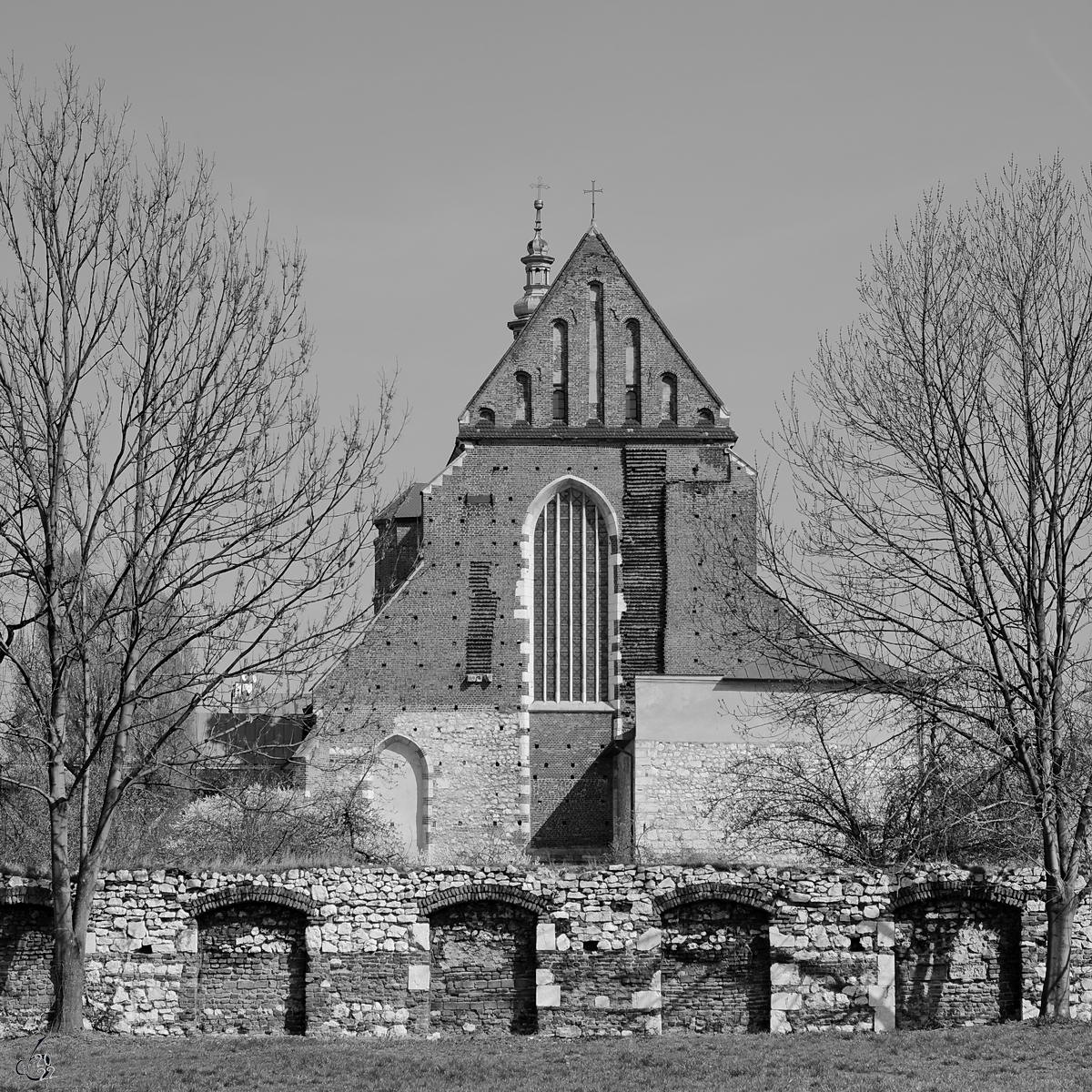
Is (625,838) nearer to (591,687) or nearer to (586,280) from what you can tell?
(591,687)

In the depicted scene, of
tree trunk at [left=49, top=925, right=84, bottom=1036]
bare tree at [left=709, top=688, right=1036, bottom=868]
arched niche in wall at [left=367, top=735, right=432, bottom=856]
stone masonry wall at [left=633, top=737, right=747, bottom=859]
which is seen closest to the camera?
tree trunk at [left=49, top=925, right=84, bottom=1036]

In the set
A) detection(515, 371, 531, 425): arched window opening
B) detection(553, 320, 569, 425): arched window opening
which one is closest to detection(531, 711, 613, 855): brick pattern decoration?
detection(515, 371, 531, 425): arched window opening

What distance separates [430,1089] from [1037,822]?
839 cm

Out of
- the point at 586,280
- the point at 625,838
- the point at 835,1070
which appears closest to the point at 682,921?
the point at 835,1070

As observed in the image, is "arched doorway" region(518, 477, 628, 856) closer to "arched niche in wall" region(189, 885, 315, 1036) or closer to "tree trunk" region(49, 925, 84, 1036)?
"arched niche in wall" region(189, 885, 315, 1036)

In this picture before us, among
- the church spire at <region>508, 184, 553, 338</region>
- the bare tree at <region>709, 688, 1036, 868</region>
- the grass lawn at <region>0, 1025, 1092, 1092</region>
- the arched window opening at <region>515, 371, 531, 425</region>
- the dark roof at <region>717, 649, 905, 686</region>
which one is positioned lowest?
the grass lawn at <region>0, 1025, 1092, 1092</region>

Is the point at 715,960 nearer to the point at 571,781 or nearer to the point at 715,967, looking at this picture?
the point at 715,967

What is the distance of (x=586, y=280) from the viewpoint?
1523 inches

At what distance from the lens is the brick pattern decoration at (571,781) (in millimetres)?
35844

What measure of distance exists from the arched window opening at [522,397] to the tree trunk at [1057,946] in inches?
860

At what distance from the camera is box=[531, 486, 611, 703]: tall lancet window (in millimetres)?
37000

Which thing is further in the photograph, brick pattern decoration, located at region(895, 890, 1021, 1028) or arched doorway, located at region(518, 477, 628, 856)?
arched doorway, located at region(518, 477, 628, 856)

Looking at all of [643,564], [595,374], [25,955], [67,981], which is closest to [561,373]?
[595,374]

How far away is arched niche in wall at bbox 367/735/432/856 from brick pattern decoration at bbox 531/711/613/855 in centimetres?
230
